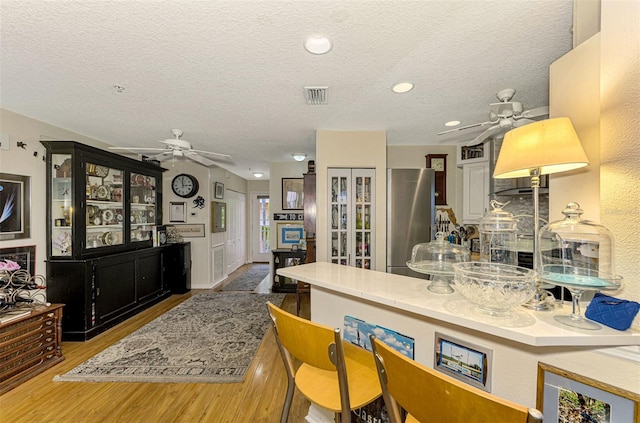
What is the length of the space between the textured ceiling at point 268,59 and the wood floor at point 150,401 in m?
2.49

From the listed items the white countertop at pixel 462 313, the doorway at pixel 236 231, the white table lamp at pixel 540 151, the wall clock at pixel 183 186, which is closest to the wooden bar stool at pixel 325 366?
the white countertop at pixel 462 313

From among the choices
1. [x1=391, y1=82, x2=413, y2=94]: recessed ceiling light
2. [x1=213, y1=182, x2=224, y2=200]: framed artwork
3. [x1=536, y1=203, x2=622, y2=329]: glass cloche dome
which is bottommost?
[x1=536, y1=203, x2=622, y2=329]: glass cloche dome

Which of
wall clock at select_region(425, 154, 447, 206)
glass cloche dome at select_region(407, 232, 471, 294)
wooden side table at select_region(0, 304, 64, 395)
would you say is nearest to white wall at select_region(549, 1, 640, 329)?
glass cloche dome at select_region(407, 232, 471, 294)

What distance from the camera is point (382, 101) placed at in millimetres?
2498

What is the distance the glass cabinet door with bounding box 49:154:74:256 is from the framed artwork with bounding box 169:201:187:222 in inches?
80.4

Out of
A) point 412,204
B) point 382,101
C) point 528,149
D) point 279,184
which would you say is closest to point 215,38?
point 382,101

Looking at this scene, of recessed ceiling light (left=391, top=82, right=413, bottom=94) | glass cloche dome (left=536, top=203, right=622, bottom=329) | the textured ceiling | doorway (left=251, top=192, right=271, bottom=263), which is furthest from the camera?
doorway (left=251, top=192, right=271, bottom=263)

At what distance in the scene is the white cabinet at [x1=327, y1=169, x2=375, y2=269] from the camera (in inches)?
136

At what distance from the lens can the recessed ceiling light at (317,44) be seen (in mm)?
1576

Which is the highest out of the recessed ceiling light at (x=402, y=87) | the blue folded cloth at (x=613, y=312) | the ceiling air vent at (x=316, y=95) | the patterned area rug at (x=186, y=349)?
the recessed ceiling light at (x=402, y=87)

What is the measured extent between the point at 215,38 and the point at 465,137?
3380mm

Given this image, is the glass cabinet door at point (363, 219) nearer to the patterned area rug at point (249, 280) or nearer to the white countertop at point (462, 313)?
the white countertop at point (462, 313)

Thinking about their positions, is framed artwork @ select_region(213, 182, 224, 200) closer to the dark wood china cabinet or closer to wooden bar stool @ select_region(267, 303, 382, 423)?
the dark wood china cabinet

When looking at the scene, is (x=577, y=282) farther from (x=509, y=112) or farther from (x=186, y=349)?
(x=186, y=349)
